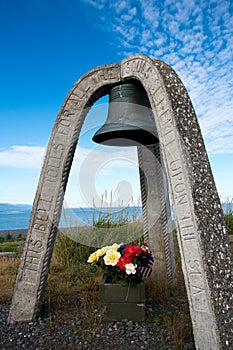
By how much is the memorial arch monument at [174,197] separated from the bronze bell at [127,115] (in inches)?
5.2

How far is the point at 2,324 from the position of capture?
3.01 meters

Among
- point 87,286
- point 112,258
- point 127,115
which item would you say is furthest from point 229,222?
point 127,115

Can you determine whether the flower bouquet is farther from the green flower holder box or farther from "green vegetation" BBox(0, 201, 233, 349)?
"green vegetation" BBox(0, 201, 233, 349)

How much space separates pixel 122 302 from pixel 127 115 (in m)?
1.73

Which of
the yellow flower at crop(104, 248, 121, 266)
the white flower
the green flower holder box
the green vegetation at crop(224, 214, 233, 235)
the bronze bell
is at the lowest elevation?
the green flower holder box

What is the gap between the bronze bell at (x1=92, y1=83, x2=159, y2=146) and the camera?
2.95m

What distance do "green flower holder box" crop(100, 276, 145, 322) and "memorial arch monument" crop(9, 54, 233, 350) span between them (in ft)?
2.00

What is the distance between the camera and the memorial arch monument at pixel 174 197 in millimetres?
2166

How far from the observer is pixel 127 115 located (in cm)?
300

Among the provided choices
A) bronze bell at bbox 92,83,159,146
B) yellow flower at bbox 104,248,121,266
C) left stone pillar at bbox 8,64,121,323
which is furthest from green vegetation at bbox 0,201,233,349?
bronze bell at bbox 92,83,159,146

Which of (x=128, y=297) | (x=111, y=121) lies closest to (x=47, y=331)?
(x=128, y=297)

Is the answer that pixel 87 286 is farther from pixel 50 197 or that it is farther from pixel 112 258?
pixel 50 197

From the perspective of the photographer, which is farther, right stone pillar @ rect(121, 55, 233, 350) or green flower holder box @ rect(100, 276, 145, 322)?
green flower holder box @ rect(100, 276, 145, 322)

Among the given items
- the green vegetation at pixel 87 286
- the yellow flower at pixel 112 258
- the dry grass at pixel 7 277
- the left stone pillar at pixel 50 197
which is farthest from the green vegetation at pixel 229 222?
the left stone pillar at pixel 50 197
